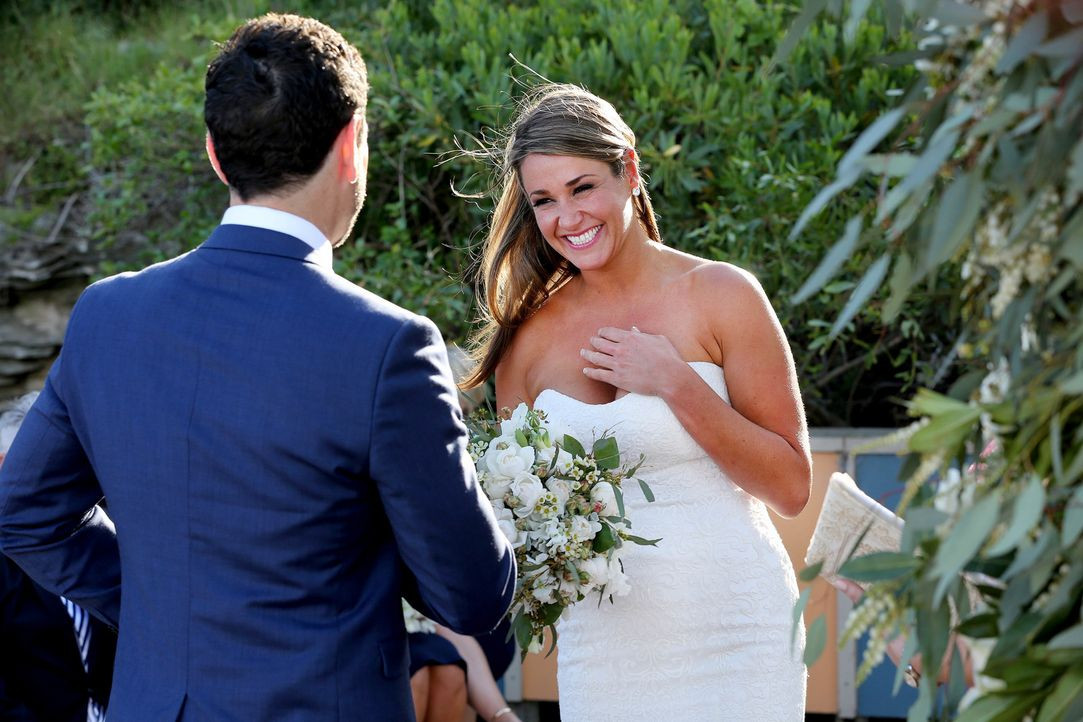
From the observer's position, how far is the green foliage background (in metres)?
4.89

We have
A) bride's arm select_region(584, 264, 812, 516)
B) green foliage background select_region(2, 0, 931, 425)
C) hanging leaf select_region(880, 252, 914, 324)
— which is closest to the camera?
hanging leaf select_region(880, 252, 914, 324)

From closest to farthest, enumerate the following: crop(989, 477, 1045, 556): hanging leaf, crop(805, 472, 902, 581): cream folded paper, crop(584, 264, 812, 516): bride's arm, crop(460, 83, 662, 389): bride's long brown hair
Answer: crop(989, 477, 1045, 556): hanging leaf → crop(805, 472, 902, 581): cream folded paper → crop(584, 264, 812, 516): bride's arm → crop(460, 83, 662, 389): bride's long brown hair

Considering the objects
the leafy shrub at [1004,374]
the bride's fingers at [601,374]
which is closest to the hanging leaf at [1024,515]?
the leafy shrub at [1004,374]

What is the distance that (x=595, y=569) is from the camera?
2.53 meters

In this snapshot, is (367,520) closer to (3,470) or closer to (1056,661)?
(3,470)

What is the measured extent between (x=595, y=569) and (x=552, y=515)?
0.50 feet

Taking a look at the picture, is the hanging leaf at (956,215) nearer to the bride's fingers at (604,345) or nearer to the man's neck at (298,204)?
the man's neck at (298,204)

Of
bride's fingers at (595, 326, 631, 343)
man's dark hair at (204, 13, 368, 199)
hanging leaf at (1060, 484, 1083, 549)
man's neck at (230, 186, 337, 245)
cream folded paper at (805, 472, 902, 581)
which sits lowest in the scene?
bride's fingers at (595, 326, 631, 343)

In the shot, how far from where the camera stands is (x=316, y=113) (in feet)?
6.34

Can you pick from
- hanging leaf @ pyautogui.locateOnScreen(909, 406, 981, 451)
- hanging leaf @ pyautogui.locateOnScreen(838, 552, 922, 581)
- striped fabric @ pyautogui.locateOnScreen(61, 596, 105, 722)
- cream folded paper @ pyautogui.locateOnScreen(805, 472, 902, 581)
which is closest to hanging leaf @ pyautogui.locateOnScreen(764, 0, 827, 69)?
hanging leaf @ pyautogui.locateOnScreen(909, 406, 981, 451)

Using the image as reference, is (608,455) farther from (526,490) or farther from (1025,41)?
(1025,41)

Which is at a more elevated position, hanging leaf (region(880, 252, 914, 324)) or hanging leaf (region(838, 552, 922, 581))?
hanging leaf (region(880, 252, 914, 324))

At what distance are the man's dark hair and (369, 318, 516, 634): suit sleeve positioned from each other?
33 centimetres

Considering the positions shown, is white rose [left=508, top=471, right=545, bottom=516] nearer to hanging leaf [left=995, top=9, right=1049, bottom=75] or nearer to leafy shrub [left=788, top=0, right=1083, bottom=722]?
leafy shrub [left=788, top=0, right=1083, bottom=722]
